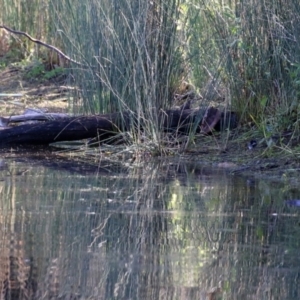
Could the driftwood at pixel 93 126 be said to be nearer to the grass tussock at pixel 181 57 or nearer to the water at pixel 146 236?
the grass tussock at pixel 181 57

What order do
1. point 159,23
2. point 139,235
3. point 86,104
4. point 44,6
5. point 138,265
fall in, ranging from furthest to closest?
1. point 44,6
2. point 86,104
3. point 159,23
4. point 139,235
5. point 138,265

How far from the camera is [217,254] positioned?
12.4ft

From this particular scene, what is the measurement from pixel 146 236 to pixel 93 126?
3.57 metres

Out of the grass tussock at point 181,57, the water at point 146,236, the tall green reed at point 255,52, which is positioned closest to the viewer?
the water at point 146,236

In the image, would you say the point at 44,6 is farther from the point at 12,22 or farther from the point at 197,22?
the point at 197,22

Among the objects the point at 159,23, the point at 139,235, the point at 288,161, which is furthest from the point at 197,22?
the point at 139,235

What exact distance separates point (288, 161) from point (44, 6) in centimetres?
697

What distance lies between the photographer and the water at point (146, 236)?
324 centimetres

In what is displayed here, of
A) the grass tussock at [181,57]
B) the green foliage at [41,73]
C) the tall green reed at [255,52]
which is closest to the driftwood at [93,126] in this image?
the grass tussock at [181,57]

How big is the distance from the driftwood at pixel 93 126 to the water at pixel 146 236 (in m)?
1.34

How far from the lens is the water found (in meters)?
3.24

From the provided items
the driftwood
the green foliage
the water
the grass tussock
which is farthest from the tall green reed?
the green foliage

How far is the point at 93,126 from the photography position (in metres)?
7.62

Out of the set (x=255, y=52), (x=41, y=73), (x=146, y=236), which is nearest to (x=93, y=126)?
(x=255, y=52)
